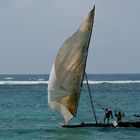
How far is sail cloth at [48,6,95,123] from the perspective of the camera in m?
51.8

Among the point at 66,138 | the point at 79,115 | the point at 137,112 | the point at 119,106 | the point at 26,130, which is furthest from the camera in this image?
the point at 119,106

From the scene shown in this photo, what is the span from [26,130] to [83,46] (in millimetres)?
9183

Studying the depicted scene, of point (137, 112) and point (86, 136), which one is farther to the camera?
point (137, 112)

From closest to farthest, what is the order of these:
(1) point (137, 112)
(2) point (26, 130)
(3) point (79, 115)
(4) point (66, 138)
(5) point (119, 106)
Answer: (4) point (66, 138)
(2) point (26, 130)
(3) point (79, 115)
(1) point (137, 112)
(5) point (119, 106)

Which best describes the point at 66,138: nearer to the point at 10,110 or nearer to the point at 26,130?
the point at 26,130

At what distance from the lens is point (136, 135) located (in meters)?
52.0

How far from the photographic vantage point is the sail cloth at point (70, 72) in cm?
5181

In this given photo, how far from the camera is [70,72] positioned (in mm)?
52531

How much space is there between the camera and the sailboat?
5181 centimetres

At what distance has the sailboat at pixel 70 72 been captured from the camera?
5181 cm

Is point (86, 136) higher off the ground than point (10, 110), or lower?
higher

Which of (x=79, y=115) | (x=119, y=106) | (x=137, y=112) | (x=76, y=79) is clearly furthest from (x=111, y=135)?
(x=119, y=106)

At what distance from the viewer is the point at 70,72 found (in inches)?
2068

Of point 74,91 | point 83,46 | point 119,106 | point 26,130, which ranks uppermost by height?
point 83,46
